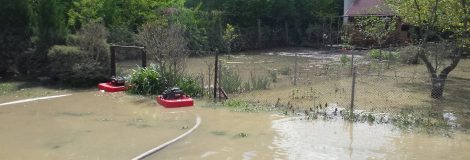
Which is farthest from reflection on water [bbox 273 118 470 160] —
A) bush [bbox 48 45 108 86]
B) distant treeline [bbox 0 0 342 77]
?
distant treeline [bbox 0 0 342 77]

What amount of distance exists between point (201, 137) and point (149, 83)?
199 inches

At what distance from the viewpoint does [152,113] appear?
11.7 m

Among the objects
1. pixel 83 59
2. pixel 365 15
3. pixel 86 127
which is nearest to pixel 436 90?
pixel 86 127

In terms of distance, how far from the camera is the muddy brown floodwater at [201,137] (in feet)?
27.4

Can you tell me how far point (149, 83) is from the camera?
14.1 meters

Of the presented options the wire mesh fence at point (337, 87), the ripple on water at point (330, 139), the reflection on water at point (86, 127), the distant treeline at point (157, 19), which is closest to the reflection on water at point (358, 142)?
the ripple on water at point (330, 139)

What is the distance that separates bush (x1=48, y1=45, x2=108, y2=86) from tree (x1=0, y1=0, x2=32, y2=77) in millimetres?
1709

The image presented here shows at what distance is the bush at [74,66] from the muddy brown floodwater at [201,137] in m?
2.98

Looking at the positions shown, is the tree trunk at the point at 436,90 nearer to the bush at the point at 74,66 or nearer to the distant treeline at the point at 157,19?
the distant treeline at the point at 157,19

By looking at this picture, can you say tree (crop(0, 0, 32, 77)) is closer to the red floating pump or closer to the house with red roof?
the red floating pump

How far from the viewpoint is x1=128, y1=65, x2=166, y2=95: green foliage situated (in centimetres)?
1403

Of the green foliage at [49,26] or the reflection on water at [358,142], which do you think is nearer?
the reflection on water at [358,142]

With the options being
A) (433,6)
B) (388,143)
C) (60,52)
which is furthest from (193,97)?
(433,6)

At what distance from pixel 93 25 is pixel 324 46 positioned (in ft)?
63.9
